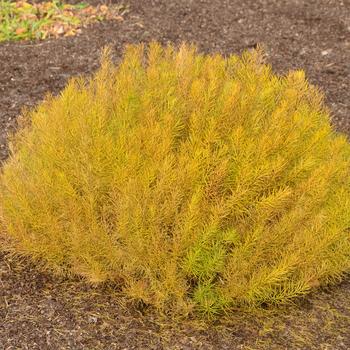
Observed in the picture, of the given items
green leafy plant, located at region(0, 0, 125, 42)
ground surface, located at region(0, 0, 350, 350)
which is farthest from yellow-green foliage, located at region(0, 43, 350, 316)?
green leafy plant, located at region(0, 0, 125, 42)

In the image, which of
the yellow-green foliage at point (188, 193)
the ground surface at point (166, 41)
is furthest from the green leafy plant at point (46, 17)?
the yellow-green foliage at point (188, 193)

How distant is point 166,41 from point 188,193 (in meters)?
3.32

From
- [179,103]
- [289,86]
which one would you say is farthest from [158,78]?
[289,86]

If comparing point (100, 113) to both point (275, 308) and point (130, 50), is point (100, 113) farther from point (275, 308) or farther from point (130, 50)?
point (275, 308)

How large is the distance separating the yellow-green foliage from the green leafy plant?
3007 millimetres

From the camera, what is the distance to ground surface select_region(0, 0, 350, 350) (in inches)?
114

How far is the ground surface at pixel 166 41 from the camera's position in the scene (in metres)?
2.89

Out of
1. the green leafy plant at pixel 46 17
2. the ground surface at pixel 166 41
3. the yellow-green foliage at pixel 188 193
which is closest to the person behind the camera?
the yellow-green foliage at pixel 188 193

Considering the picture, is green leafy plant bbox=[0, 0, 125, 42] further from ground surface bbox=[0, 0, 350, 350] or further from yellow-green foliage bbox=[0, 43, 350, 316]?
yellow-green foliage bbox=[0, 43, 350, 316]

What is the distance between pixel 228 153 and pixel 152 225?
404mm

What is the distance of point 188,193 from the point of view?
2.79 m

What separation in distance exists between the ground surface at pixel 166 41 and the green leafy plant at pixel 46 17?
126 mm

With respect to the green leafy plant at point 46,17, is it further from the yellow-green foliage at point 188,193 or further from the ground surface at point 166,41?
the yellow-green foliage at point 188,193

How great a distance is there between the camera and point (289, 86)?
3.19 metres
